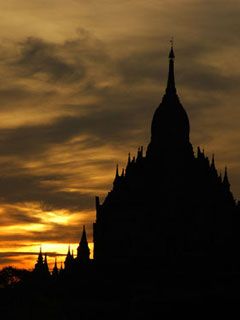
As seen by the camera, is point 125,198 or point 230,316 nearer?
point 230,316

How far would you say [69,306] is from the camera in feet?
444

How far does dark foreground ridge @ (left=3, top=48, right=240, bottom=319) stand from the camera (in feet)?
429

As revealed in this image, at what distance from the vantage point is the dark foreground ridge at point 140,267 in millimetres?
130875

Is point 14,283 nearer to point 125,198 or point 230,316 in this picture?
point 230,316

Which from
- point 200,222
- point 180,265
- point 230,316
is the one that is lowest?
point 230,316

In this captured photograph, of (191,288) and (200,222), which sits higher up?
(200,222)

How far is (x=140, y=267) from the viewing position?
520 ft

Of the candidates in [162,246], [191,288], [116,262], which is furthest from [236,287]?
[162,246]

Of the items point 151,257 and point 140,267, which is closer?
point 140,267

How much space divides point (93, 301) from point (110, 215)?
57.6 m

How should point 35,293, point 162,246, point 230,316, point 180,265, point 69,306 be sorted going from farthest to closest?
point 162,246 → point 180,265 → point 69,306 → point 230,316 → point 35,293

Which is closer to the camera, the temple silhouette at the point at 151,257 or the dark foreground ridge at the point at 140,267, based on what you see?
the dark foreground ridge at the point at 140,267

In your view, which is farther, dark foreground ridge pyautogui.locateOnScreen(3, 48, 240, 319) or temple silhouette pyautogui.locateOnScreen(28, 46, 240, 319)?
temple silhouette pyautogui.locateOnScreen(28, 46, 240, 319)

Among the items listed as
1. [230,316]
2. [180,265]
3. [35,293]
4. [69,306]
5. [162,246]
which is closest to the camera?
[35,293]
